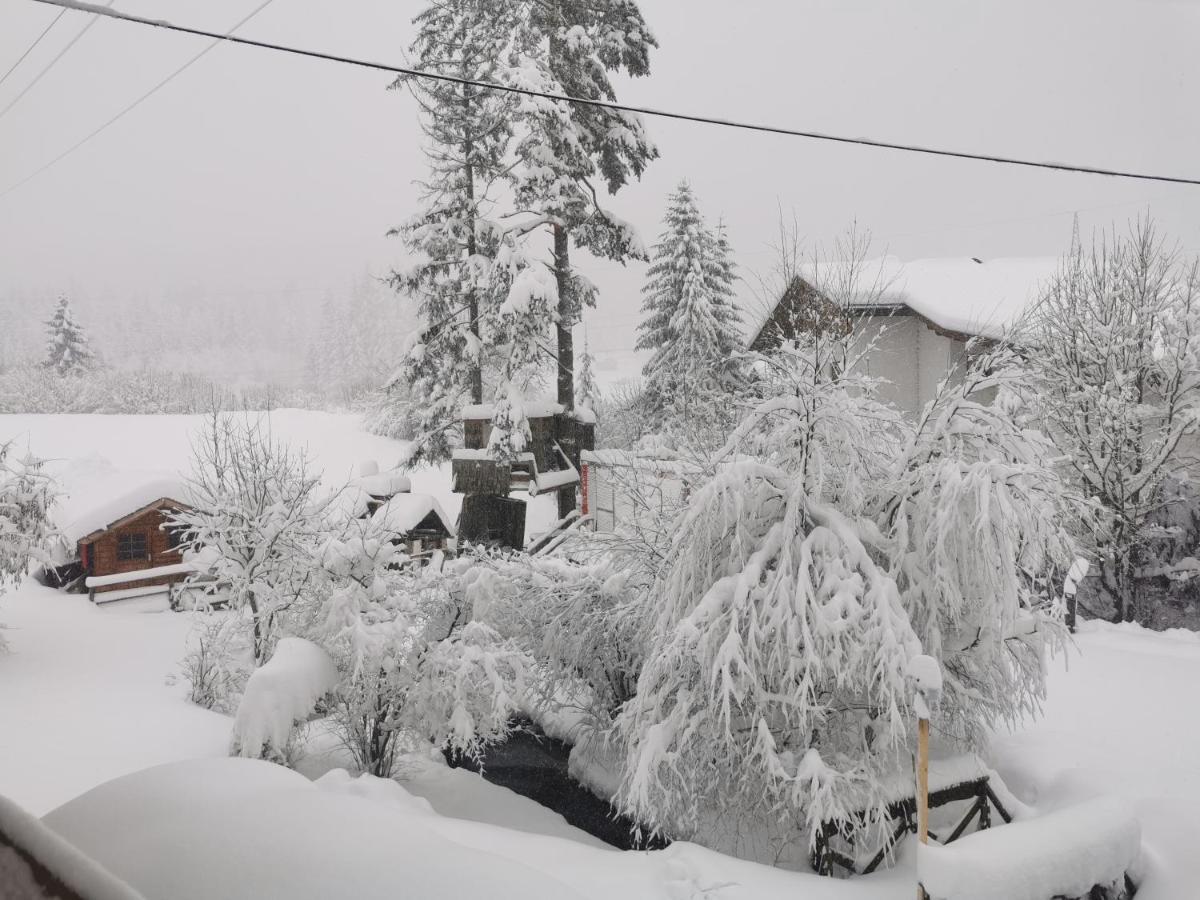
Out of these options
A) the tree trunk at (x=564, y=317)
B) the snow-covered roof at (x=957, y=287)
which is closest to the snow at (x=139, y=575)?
the tree trunk at (x=564, y=317)

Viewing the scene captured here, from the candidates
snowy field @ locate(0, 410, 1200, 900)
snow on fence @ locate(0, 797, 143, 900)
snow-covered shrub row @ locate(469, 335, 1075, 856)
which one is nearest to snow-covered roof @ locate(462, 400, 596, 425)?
snowy field @ locate(0, 410, 1200, 900)

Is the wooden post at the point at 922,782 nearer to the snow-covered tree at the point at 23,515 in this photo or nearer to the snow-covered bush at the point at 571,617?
the snow-covered bush at the point at 571,617

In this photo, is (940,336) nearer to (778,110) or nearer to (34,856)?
(778,110)

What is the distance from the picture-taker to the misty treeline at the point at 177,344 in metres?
8.70

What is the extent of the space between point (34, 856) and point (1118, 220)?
15.1m

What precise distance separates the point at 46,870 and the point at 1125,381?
13.5 metres

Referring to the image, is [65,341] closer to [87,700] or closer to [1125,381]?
[87,700]

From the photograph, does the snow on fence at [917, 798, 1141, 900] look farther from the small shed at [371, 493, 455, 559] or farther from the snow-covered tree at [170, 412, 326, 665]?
the small shed at [371, 493, 455, 559]

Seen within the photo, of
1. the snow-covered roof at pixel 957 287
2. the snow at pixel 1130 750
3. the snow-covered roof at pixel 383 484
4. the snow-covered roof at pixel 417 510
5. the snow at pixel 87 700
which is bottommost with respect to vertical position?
the snow at pixel 87 700

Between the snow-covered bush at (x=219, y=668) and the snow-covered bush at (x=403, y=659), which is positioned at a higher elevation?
the snow-covered bush at (x=403, y=659)

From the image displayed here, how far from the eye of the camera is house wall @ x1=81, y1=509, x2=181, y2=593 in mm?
15297

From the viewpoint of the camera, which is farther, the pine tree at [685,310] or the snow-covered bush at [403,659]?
the pine tree at [685,310]

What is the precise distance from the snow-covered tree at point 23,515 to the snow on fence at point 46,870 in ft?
44.9

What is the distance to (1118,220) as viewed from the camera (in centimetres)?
1202
